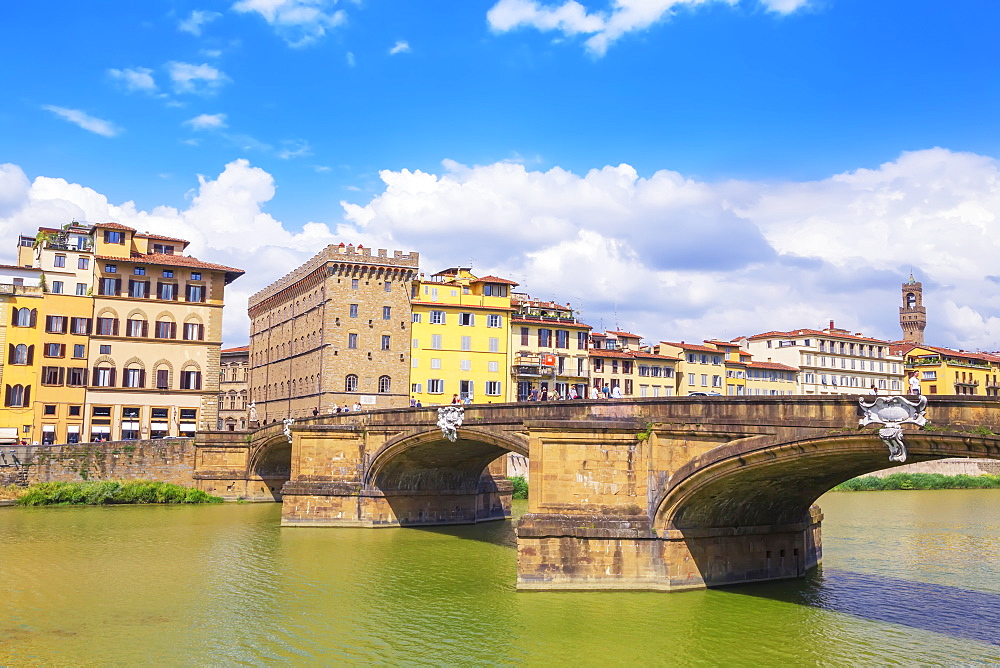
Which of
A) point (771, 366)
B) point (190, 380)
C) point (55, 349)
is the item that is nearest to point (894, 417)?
point (190, 380)

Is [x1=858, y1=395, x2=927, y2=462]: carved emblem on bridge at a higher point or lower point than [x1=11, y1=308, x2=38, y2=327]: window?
lower

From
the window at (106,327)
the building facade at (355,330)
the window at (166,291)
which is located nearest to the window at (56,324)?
the window at (106,327)

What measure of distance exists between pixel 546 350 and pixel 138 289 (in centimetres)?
3394

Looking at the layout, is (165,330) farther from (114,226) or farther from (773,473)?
(773,473)

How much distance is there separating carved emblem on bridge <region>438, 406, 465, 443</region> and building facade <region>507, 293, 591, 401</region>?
37535 millimetres

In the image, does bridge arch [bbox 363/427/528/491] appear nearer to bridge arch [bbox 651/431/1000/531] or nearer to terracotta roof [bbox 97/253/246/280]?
bridge arch [bbox 651/431/1000/531]

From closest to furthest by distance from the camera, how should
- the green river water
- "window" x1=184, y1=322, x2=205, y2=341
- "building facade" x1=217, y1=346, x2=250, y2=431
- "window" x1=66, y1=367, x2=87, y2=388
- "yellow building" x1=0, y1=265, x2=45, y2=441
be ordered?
the green river water
"yellow building" x1=0, y1=265, x2=45, y2=441
"window" x1=66, y1=367, x2=87, y2=388
"window" x1=184, y1=322, x2=205, y2=341
"building facade" x1=217, y1=346, x2=250, y2=431

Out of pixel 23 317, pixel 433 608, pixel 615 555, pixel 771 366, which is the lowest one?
pixel 433 608

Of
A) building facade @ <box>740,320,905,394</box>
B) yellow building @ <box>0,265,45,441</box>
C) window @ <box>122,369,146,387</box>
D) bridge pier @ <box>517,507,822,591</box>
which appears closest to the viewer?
bridge pier @ <box>517,507,822,591</box>

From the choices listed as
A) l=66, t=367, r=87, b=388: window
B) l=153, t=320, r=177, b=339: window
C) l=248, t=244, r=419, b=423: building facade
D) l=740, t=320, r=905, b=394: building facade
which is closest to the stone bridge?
l=248, t=244, r=419, b=423: building facade

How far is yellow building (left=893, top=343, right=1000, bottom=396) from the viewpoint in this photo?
98.2 metres

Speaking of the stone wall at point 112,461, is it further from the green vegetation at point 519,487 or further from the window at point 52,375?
the green vegetation at point 519,487

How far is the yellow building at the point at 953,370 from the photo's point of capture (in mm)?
98250

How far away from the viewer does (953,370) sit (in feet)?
323
